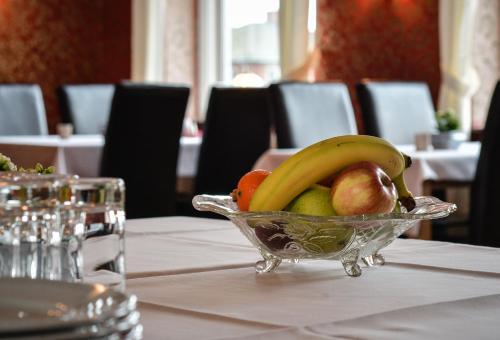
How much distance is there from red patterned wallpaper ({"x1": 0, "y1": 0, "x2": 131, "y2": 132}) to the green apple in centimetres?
811

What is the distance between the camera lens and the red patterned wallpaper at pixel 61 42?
9.10 meters

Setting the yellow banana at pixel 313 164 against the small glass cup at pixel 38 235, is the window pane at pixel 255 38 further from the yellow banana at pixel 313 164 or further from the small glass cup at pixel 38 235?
the small glass cup at pixel 38 235

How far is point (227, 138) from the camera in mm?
4660

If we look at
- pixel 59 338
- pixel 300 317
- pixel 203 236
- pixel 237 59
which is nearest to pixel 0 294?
pixel 59 338

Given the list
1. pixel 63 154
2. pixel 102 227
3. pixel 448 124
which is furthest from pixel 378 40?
pixel 102 227

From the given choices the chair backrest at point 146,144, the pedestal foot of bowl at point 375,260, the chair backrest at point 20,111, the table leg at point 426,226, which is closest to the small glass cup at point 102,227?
the pedestal foot of bowl at point 375,260

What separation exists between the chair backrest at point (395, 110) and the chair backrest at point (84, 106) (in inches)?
65.2

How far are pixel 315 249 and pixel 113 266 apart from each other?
1.10 ft

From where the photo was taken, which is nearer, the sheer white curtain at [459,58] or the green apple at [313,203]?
the green apple at [313,203]

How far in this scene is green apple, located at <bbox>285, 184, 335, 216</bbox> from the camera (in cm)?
120

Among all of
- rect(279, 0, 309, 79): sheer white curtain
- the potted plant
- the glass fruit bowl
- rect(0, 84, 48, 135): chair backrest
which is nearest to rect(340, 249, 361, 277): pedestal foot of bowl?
the glass fruit bowl

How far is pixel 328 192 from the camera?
3.98 ft

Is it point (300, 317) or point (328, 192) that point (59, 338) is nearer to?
point (300, 317)

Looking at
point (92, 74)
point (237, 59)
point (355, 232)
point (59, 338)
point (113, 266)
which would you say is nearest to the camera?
point (59, 338)
